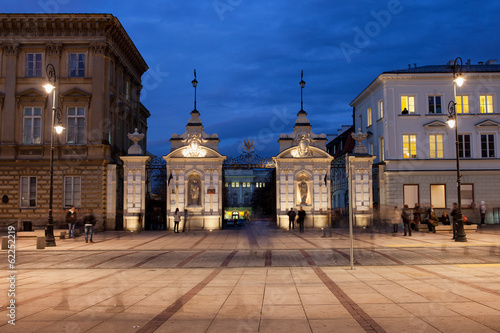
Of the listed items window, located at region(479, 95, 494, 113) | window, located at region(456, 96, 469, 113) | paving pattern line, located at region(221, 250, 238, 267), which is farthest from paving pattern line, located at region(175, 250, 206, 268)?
window, located at region(479, 95, 494, 113)

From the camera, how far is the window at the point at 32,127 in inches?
1391

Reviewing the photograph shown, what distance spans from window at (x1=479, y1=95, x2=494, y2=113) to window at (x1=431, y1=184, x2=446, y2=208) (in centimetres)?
779

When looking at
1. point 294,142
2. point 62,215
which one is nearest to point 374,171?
point 294,142

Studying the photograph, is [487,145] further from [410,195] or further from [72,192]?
[72,192]

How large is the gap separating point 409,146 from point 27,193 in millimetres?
30651

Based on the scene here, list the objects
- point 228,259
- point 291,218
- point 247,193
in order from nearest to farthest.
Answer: point 228,259 < point 291,218 < point 247,193

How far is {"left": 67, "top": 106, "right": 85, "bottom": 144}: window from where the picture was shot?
3547 cm

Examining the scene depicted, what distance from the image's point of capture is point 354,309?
9.12 meters

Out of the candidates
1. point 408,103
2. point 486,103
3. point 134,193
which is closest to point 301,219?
point 134,193

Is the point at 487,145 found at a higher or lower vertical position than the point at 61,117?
lower

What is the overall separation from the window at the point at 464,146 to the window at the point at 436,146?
5.27ft

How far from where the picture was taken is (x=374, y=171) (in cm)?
3953

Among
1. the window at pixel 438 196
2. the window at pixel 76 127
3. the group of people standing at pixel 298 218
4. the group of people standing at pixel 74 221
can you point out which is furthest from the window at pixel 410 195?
the window at pixel 76 127

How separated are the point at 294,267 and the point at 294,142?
2031 cm
